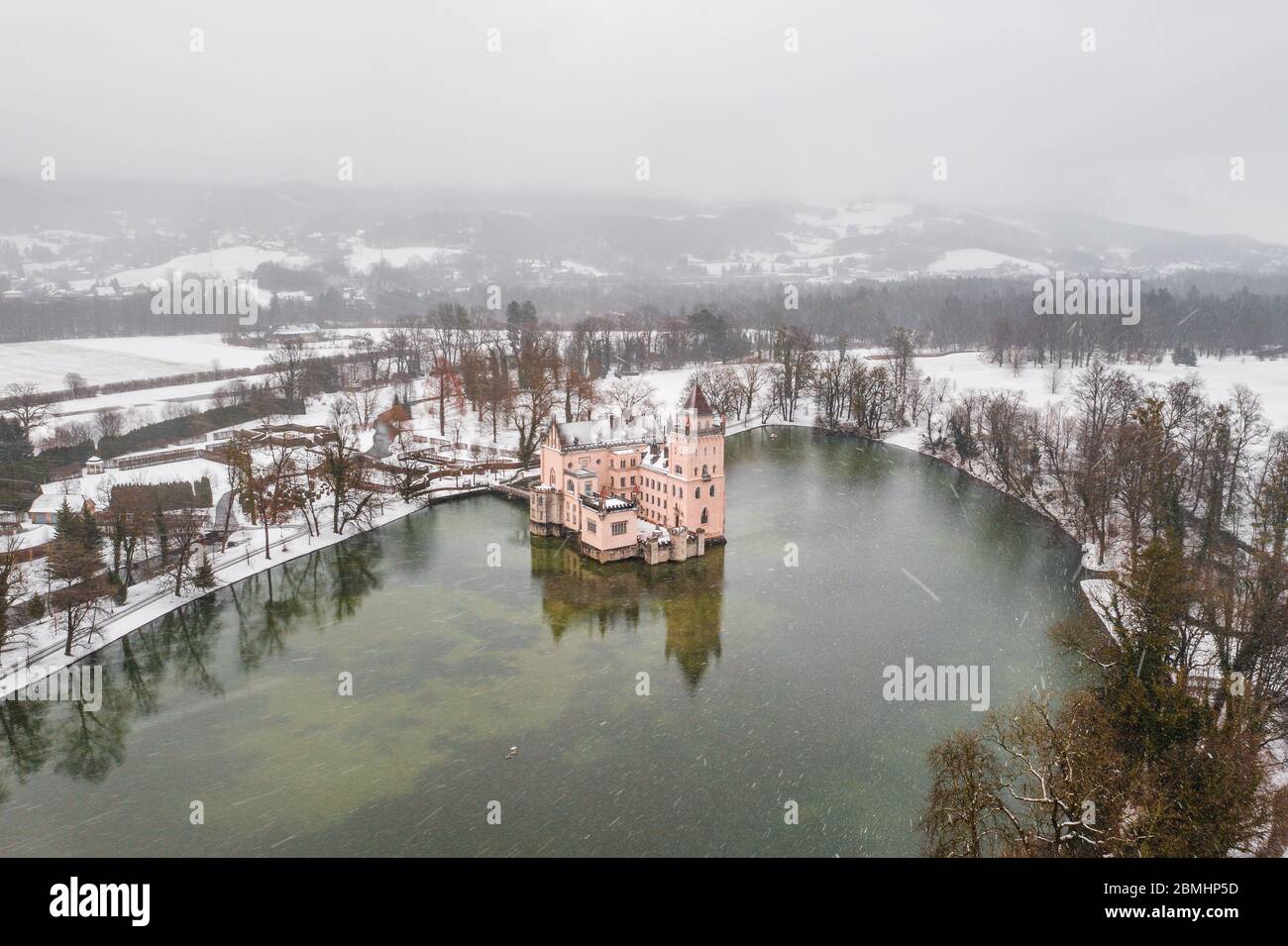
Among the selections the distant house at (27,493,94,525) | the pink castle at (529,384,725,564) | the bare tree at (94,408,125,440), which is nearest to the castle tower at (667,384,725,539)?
the pink castle at (529,384,725,564)

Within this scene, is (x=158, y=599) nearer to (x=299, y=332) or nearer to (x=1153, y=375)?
(x=1153, y=375)

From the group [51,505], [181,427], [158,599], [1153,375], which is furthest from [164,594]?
[1153,375]

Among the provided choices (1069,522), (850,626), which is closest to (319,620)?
(850,626)

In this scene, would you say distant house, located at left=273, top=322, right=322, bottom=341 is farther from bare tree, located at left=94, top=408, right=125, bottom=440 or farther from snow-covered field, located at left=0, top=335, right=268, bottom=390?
bare tree, located at left=94, top=408, right=125, bottom=440

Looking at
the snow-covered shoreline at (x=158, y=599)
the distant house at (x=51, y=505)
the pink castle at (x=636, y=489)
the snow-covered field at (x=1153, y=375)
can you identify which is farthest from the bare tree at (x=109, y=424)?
the snow-covered field at (x=1153, y=375)

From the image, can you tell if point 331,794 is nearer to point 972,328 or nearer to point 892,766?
point 892,766

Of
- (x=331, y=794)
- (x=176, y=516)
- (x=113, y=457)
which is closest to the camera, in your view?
(x=331, y=794)
